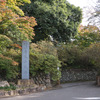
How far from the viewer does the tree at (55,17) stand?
57.0 ft

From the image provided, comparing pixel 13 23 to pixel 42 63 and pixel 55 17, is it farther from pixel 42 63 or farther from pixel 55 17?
pixel 55 17

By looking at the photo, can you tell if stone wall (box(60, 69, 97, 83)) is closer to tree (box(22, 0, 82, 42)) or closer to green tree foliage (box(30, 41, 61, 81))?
tree (box(22, 0, 82, 42))

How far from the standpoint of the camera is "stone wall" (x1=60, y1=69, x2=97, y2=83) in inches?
795

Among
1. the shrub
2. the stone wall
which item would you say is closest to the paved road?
the shrub

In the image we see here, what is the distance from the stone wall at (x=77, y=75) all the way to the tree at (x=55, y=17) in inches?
150

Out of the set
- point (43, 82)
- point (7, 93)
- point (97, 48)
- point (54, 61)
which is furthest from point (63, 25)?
point (7, 93)

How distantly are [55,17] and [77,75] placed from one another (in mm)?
8003

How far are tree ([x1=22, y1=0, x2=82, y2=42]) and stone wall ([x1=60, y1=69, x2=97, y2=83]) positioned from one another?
12.5 ft

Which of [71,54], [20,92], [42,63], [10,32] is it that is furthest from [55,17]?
[20,92]

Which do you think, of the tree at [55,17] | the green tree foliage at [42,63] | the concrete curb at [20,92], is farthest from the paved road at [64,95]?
the tree at [55,17]

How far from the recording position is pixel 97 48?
16469 millimetres

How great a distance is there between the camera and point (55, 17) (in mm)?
17609

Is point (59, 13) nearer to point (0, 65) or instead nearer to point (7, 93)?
point (0, 65)

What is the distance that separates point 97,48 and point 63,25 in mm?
4326
